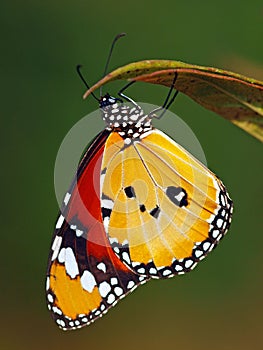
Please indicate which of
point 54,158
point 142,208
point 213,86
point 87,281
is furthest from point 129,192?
point 54,158

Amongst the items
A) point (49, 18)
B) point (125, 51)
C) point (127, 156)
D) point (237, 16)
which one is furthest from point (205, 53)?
point (127, 156)

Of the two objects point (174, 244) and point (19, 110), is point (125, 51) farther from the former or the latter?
point (174, 244)

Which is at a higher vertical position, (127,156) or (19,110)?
(19,110)

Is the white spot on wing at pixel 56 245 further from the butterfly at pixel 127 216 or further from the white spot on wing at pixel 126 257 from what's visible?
the white spot on wing at pixel 126 257

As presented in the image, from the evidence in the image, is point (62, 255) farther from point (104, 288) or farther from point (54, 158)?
point (54, 158)

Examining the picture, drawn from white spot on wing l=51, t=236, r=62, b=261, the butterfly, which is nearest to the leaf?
the butterfly

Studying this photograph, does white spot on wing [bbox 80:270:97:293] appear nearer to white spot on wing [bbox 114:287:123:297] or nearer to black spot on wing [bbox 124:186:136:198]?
white spot on wing [bbox 114:287:123:297]

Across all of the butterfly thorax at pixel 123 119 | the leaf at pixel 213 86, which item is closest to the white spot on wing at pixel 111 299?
the butterfly thorax at pixel 123 119
